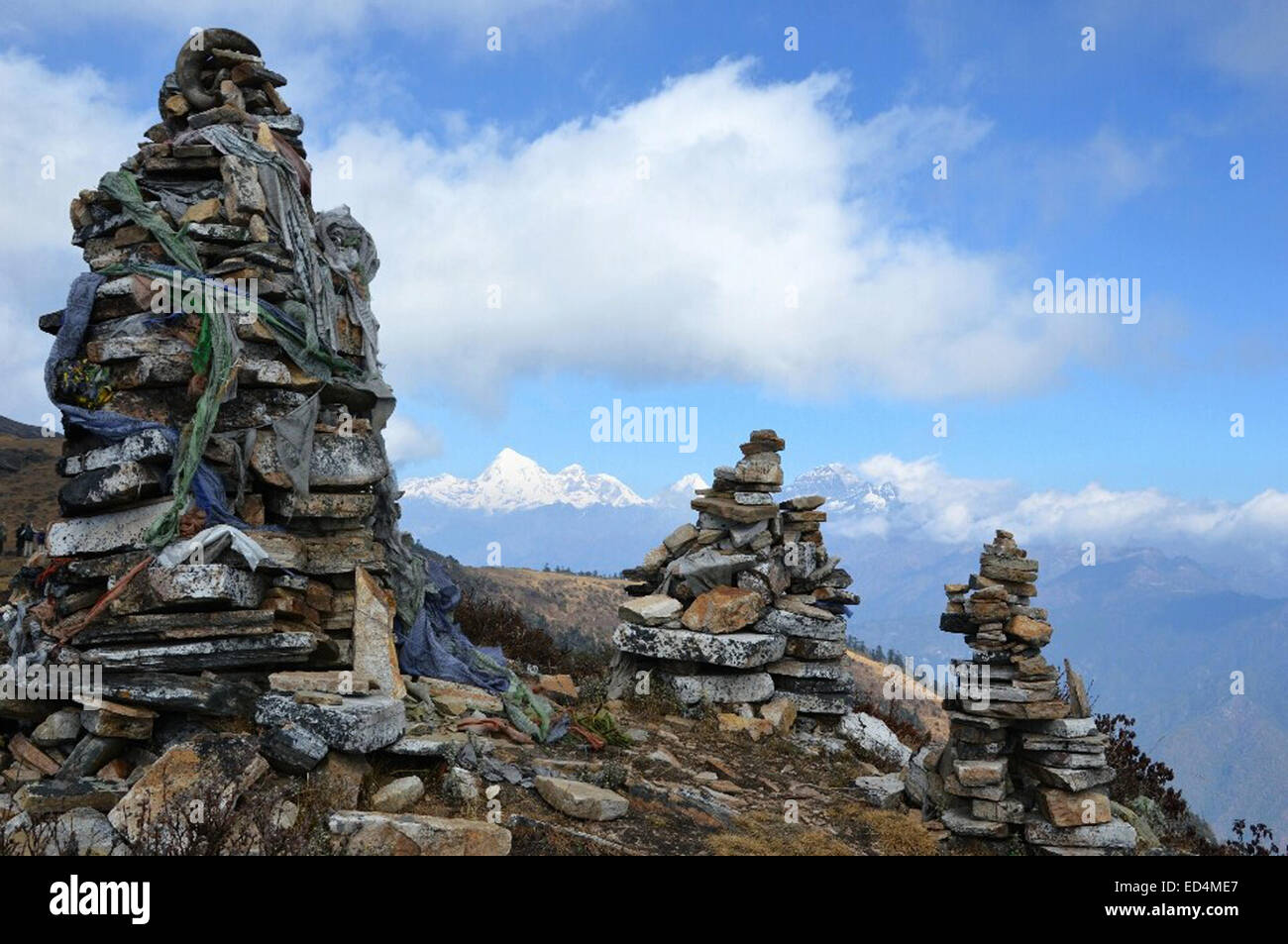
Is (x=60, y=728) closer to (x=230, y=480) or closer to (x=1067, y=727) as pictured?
(x=230, y=480)

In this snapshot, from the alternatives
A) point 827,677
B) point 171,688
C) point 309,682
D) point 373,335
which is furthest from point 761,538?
point 171,688

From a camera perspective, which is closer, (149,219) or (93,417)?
(93,417)

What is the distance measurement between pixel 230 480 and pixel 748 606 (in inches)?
290

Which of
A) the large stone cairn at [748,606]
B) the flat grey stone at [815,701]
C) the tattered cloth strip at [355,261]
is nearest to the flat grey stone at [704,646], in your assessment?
the large stone cairn at [748,606]

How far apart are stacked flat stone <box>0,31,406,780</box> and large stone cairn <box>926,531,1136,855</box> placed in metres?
6.00

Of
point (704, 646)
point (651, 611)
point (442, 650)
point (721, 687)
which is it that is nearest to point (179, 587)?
point (442, 650)

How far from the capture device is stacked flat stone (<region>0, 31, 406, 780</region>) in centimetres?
814

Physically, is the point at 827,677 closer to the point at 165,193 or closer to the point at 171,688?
the point at 171,688

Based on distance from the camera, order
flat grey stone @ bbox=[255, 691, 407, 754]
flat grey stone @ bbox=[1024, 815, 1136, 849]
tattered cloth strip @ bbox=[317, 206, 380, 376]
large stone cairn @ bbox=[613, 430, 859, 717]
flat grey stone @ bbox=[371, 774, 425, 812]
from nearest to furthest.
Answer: flat grey stone @ bbox=[371, 774, 425, 812]
flat grey stone @ bbox=[255, 691, 407, 754]
flat grey stone @ bbox=[1024, 815, 1136, 849]
tattered cloth strip @ bbox=[317, 206, 380, 376]
large stone cairn @ bbox=[613, 430, 859, 717]

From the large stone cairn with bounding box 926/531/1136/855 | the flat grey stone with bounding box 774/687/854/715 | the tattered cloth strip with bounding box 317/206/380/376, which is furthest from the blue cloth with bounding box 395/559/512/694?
the large stone cairn with bounding box 926/531/1136/855

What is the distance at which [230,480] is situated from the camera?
30.6 ft

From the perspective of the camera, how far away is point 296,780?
7141mm

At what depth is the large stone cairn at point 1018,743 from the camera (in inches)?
363

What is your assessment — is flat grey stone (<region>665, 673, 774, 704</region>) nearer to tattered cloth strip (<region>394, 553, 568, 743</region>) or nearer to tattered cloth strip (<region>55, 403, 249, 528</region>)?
tattered cloth strip (<region>394, 553, 568, 743</region>)
